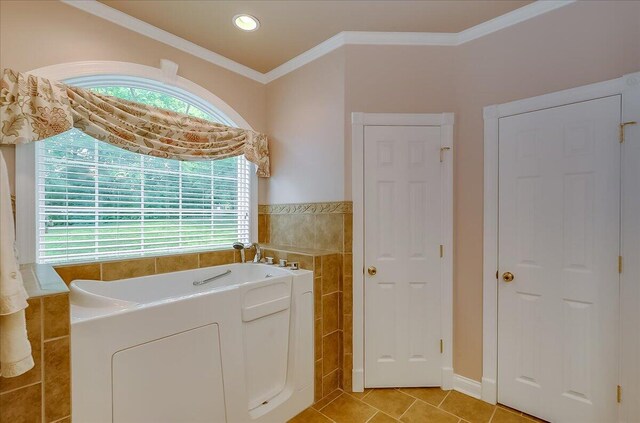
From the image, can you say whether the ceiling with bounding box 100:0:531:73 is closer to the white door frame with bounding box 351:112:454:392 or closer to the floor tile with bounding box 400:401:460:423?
the white door frame with bounding box 351:112:454:392

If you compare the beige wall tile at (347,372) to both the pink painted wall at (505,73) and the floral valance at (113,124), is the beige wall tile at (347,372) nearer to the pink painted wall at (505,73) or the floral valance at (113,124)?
the pink painted wall at (505,73)

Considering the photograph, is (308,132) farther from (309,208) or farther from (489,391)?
(489,391)

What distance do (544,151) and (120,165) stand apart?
2.86 meters

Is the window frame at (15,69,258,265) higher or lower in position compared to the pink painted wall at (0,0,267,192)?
lower

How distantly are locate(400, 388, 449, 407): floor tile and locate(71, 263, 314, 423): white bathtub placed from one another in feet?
2.45

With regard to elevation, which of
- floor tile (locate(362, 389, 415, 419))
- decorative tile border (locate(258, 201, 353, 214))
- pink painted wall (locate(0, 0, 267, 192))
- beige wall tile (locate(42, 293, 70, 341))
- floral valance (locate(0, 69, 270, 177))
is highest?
pink painted wall (locate(0, 0, 267, 192))

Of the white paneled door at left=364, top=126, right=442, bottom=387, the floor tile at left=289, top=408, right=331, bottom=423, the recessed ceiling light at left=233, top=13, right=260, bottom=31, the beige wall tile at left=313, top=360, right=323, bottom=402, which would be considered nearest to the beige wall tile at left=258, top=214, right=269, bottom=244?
the white paneled door at left=364, top=126, right=442, bottom=387

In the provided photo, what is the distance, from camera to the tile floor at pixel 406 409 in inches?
70.4

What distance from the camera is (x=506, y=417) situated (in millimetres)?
1806

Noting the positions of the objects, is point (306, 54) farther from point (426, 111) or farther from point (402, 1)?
point (426, 111)

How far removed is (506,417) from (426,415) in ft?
1.68

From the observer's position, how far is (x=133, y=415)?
1275 millimetres

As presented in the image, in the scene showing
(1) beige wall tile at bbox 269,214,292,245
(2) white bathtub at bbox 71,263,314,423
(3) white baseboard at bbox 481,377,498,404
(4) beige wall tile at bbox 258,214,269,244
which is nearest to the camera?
(2) white bathtub at bbox 71,263,314,423

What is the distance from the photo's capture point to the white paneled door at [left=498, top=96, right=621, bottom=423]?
1582 mm
